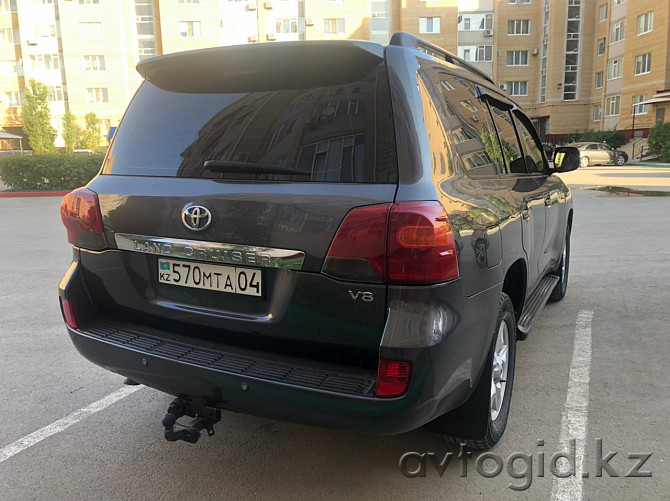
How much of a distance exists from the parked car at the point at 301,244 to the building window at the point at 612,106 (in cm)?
5030

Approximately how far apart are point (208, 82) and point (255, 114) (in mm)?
348

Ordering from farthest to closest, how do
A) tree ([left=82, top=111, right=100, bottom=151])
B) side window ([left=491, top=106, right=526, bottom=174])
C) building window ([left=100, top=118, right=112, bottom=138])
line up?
building window ([left=100, top=118, right=112, bottom=138]) < tree ([left=82, top=111, right=100, bottom=151]) < side window ([left=491, top=106, right=526, bottom=174])

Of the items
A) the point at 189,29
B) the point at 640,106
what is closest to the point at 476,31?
the point at 640,106

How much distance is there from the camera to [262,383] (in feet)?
7.34

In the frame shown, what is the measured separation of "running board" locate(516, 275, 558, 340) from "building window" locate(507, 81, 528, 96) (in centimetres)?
5549

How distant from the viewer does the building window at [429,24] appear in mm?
51844

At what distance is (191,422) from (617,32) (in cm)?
5380

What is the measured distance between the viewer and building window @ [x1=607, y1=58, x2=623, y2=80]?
4703 cm

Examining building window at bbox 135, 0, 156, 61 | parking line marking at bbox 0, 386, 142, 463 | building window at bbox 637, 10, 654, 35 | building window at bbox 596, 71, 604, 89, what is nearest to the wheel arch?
parking line marking at bbox 0, 386, 142, 463

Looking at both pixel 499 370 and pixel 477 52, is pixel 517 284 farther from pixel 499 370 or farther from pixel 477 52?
pixel 477 52

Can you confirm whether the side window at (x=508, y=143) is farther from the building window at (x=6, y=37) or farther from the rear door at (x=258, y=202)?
the building window at (x=6, y=37)

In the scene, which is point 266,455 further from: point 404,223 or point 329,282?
point 404,223


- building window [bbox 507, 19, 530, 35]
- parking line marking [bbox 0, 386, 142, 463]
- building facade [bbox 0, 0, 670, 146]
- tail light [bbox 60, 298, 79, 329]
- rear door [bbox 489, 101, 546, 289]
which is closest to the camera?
tail light [bbox 60, 298, 79, 329]

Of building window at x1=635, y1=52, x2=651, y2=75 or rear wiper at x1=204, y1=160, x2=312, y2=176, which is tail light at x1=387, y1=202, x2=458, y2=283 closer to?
rear wiper at x1=204, y1=160, x2=312, y2=176
